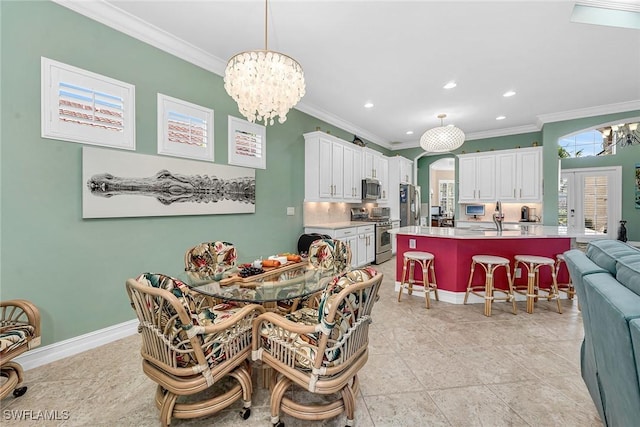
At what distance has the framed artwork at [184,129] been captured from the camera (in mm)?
2865

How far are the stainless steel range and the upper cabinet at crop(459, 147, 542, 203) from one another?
2.14 metres

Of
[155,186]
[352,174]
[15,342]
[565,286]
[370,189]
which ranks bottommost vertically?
[565,286]

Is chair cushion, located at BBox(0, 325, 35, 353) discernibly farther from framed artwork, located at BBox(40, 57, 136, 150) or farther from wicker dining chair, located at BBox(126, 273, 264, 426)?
framed artwork, located at BBox(40, 57, 136, 150)

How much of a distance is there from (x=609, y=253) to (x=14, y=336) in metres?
3.60

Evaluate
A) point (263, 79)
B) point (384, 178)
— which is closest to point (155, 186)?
point (263, 79)

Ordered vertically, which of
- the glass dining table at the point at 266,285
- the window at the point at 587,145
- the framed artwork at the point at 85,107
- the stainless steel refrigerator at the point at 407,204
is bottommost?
the glass dining table at the point at 266,285

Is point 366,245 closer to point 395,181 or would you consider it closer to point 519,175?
point 395,181

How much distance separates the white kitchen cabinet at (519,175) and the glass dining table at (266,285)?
224 inches

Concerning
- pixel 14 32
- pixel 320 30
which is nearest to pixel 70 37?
pixel 14 32

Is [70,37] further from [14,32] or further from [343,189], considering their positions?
[343,189]

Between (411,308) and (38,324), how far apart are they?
11.4 ft

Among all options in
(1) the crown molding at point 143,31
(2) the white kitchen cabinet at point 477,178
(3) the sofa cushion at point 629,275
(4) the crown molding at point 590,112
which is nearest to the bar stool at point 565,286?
(3) the sofa cushion at point 629,275

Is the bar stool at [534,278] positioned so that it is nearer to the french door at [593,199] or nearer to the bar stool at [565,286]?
the bar stool at [565,286]

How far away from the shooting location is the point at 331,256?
2.61 meters
